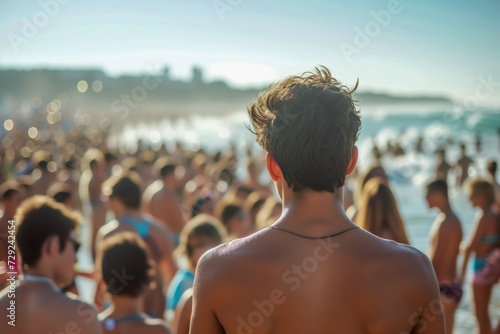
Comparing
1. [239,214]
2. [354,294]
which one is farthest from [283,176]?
[239,214]

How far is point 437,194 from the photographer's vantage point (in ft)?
14.4

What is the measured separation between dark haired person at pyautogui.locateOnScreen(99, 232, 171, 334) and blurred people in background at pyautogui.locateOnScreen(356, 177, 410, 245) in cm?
159

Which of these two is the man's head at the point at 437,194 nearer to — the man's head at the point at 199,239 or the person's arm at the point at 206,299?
the man's head at the point at 199,239

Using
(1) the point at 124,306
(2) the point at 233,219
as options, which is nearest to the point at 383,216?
(1) the point at 124,306

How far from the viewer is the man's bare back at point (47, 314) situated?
2.16m

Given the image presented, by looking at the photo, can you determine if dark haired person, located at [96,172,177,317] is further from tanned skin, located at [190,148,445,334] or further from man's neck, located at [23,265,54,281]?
tanned skin, located at [190,148,445,334]

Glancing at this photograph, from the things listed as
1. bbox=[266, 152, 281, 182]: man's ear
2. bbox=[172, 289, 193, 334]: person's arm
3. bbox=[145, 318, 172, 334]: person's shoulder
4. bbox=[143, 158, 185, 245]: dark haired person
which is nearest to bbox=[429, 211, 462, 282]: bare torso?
bbox=[172, 289, 193, 334]: person's arm

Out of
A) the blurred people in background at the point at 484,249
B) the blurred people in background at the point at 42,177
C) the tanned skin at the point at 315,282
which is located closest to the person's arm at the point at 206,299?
the tanned skin at the point at 315,282

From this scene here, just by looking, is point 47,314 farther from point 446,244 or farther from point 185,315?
point 446,244

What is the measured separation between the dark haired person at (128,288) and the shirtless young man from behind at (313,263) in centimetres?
137

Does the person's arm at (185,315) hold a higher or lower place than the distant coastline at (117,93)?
lower

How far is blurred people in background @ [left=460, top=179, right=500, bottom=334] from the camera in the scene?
15.8 feet

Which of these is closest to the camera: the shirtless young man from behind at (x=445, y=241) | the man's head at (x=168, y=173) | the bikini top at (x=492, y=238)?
the shirtless young man from behind at (x=445, y=241)

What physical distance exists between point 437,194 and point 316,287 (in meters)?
3.52
